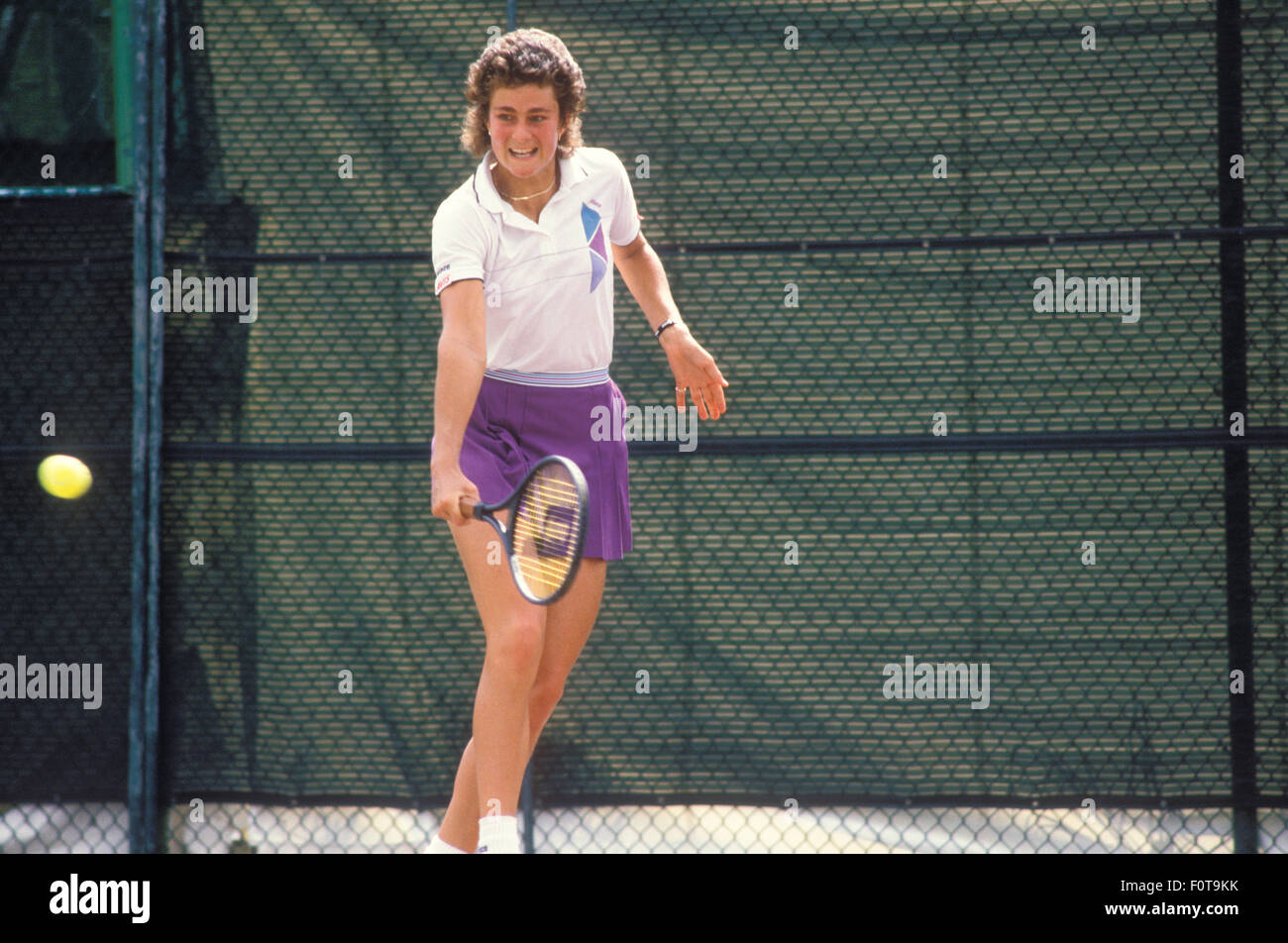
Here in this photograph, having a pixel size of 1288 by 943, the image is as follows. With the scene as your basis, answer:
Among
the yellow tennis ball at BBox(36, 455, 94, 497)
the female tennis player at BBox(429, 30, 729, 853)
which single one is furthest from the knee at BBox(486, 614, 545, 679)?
the yellow tennis ball at BBox(36, 455, 94, 497)

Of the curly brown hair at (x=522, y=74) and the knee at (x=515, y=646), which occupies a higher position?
the curly brown hair at (x=522, y=74)

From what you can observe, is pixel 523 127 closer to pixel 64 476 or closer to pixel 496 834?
pixel 496 834

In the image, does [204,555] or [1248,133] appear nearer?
[1248,133]

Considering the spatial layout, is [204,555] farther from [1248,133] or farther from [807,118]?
[1248,133]

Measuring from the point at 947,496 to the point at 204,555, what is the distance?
248 centimetres

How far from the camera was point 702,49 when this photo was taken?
3.75 meters

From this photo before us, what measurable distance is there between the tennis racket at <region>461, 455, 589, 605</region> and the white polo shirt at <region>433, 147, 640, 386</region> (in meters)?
0.28

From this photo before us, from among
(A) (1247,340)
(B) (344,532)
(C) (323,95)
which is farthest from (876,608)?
(C) (323,95)

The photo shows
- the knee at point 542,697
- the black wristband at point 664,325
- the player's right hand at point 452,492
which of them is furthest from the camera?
the black wristband at point 664,325

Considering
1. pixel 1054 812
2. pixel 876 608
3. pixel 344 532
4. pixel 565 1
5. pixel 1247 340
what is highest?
pixel 565 1

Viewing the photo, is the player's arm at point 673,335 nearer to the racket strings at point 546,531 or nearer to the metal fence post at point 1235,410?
the racket strings at point 546,531

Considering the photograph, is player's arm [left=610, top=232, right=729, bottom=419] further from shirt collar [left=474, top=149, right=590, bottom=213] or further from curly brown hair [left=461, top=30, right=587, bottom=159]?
curly brown hair [left=461, top=30, right=587, bottom=159]

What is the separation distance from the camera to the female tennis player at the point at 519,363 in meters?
2.53

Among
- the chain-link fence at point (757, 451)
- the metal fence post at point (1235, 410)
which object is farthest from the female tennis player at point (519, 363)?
the metal fence post at point (1235, 410)
